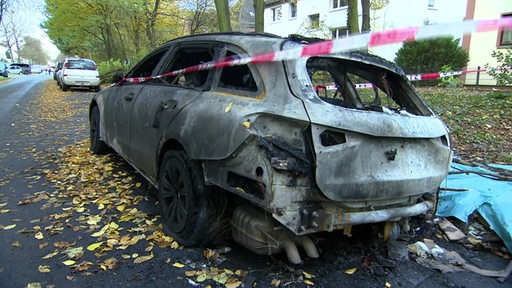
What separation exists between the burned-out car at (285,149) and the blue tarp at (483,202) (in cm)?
91

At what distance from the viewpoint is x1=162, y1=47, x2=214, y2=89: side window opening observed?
130 inches

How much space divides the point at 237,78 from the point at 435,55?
1416 centimetres

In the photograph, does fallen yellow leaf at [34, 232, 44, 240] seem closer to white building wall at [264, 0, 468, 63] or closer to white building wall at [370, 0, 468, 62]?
white building wall at [264, 0, 468, 63]

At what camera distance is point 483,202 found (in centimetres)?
361

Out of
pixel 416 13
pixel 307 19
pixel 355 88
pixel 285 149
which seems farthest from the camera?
pixel 307 19

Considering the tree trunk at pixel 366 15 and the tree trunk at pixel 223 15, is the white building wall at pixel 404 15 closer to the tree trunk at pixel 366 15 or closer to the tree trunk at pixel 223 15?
the tree trunk at pixel 366 15

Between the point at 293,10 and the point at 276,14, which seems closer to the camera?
the point at 293,10

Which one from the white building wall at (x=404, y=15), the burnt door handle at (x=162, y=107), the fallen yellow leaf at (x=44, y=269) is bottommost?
the fallen yellow leaf at (x=44, y=269)

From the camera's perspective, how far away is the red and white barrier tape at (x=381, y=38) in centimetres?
217

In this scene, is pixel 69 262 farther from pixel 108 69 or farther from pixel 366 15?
pixel 108 69

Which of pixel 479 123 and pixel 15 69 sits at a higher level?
pixel 15 69

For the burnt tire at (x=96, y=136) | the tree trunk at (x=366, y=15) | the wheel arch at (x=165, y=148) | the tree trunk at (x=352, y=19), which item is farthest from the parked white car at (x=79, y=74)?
the wheel arch at (x=165, y=148)

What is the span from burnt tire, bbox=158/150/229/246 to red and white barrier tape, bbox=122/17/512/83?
3.06ft

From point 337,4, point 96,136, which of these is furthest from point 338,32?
point 96,136
